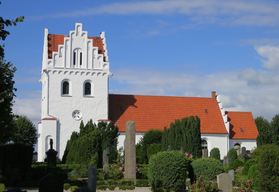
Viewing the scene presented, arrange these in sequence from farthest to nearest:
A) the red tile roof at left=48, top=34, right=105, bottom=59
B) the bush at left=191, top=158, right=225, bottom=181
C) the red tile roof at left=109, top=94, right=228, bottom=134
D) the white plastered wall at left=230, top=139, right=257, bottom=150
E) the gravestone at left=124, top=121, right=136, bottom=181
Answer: the white plastered wall at left=230, top=139, right=257, bottom=150 < the red tile roof at left=109, top=94, right=228, bottom=134 < the red tile roof at left=48, top=34, right=105, bottom=59 < the gravestone at left=124, top=121, right=136, bottom=181 < the bush at left=191, top=158, right=225, bottom=181

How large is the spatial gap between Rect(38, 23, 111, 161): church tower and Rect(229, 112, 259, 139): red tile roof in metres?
13.9

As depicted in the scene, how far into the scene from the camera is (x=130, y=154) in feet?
53.7

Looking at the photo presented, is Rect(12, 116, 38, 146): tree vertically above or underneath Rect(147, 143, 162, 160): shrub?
above

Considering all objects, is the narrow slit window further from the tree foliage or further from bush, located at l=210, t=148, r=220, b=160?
bush, located at l=210, t=148, r=220, b=160

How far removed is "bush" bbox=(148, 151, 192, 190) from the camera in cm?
1462

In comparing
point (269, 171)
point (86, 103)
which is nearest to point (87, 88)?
point (86, 103)

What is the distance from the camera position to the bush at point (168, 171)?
14.6m

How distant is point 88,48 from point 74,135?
866 centimetres

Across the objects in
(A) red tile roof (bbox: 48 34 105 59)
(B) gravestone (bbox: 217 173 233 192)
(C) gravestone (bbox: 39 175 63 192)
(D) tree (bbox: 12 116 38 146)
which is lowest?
(B) gravestone (bbox: 217 173 233 192)

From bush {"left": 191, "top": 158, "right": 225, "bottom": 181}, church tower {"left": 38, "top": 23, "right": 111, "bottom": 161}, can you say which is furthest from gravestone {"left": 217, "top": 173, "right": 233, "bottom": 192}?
church tower {"left": 38, "top": 23, "right": 111, "bottom": 161}

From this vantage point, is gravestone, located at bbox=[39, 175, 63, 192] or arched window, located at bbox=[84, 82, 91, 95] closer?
gravestone, located at bbox=[39, 175, 63, 192]

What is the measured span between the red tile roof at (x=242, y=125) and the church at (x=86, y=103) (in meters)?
0.12

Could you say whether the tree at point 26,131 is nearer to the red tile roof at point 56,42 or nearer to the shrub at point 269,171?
the red tile roof at point 56,42

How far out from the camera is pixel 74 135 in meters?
30.6
